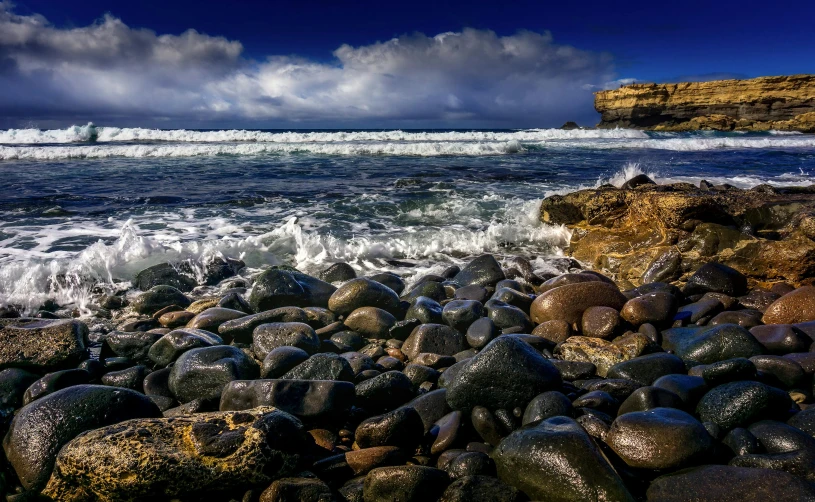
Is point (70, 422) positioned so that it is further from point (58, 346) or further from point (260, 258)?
point (260, 258)

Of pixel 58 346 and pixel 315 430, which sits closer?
pixel 315 430

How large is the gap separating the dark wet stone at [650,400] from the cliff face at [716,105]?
169ft

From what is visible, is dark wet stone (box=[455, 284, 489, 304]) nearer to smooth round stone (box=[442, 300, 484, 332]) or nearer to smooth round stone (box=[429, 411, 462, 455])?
smooth round stone (box=[442, 300, 484, 332])

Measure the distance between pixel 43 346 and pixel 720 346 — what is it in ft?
15.6

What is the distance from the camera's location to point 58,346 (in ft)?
12.1

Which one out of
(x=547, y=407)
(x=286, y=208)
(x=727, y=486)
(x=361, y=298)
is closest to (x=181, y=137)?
(x=286, y=208)

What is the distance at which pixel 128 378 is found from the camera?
3467 mm

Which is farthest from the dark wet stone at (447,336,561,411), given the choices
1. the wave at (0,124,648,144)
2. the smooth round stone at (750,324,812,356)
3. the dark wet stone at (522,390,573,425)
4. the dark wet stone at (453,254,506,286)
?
the wave at (0,124,648,144)

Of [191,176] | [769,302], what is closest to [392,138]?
[191,176]

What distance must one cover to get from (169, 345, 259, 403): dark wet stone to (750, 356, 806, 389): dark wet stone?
10.6 ft

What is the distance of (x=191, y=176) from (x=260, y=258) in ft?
31.7

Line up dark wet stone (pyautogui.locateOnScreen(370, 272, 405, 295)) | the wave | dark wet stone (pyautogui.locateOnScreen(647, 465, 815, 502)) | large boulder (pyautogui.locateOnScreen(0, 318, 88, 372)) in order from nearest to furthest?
dark wet stone (pyautogui.locateOnScreen(647, 465, 815, 502))
large boulder (pyautogui.locateOnScreen(0, 318, 88, 372))
dark wet stone (pyautogui.locateOnScreen(370, 272, 405, 295))
the wave

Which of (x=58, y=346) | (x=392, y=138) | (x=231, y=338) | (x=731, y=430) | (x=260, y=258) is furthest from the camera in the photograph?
(x=392, y=138)

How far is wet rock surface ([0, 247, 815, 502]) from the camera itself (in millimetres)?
2225
